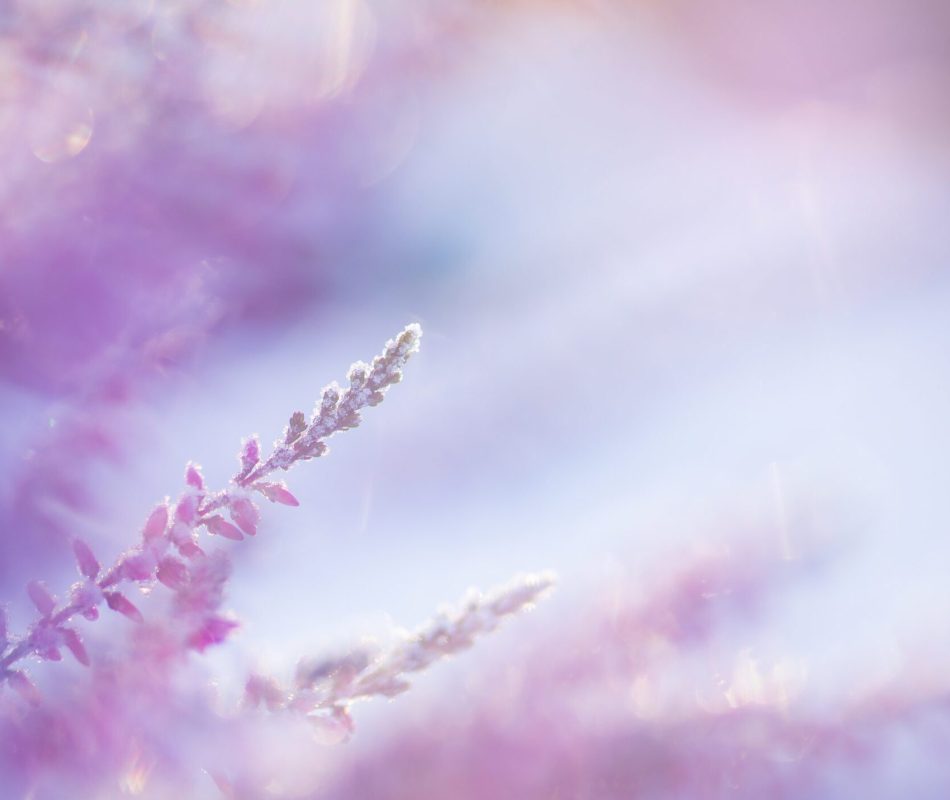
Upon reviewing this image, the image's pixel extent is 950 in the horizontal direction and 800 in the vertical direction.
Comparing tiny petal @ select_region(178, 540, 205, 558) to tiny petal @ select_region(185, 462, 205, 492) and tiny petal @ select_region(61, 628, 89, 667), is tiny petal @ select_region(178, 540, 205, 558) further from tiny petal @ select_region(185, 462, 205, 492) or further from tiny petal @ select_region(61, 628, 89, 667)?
tiny petal @ select_region(61, 628, 89, 667)

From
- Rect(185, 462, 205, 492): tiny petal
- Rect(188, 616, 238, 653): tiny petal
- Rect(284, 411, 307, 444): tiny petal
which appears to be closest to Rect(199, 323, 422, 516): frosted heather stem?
Rect(284, 411, 307, 444): tiny petal

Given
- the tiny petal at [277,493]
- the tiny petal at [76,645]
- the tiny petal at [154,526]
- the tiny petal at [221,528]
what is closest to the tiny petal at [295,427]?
the tiny petal at [277,493]

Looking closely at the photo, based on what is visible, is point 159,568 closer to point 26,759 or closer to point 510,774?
point 26,759

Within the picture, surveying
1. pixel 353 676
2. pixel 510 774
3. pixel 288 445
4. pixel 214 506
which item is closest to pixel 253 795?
pixel 353 676

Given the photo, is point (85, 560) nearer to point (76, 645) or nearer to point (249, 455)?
point (76, 645)

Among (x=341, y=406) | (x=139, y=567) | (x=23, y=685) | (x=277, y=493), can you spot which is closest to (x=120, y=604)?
(x=139, y=567)
